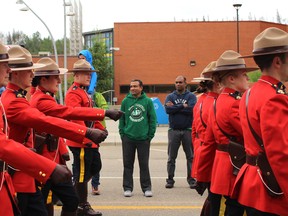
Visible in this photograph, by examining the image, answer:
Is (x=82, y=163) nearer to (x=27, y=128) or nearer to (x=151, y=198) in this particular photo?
(x=151, y=198)

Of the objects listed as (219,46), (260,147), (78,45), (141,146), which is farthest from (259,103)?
(78,45)

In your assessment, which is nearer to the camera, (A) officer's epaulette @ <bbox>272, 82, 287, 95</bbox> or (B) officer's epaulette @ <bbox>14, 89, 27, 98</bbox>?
(A) officer's epaulette @ <bbox>272, 82, 287, 95</bbox>

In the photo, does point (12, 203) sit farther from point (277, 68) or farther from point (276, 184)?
point (277, 68)

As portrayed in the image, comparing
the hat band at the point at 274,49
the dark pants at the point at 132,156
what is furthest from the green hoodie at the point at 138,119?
the hat band at the point at 274,49

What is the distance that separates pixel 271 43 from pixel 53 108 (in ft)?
9.38

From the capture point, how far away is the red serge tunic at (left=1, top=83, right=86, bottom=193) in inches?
190

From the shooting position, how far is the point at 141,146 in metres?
9.73

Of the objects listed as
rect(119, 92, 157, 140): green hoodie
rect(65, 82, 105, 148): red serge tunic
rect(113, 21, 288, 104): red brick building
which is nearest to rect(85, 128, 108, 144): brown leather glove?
rect(65, 82, 105, 148): red serge tunic

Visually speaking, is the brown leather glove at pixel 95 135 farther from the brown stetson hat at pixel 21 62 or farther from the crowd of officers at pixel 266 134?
the crowd of officers at pixel 266 134

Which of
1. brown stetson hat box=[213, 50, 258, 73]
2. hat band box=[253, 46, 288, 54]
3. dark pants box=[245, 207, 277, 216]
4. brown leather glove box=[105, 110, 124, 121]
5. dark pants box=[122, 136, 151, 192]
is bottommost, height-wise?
dark pants box=[122, 136, 151, 192]

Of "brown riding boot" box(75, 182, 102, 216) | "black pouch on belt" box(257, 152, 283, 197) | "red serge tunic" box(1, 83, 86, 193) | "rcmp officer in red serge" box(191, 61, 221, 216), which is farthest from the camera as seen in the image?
"brown riding boot" box(75, 182, 102, 216)

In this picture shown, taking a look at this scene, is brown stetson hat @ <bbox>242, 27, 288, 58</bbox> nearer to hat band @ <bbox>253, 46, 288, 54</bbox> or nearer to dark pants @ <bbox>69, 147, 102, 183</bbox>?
hat band @ <bbox>253, 46, 288, 54</bbox>

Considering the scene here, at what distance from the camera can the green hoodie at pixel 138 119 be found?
380 inches

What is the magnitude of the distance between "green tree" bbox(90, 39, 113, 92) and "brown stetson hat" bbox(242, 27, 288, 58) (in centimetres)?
4452
